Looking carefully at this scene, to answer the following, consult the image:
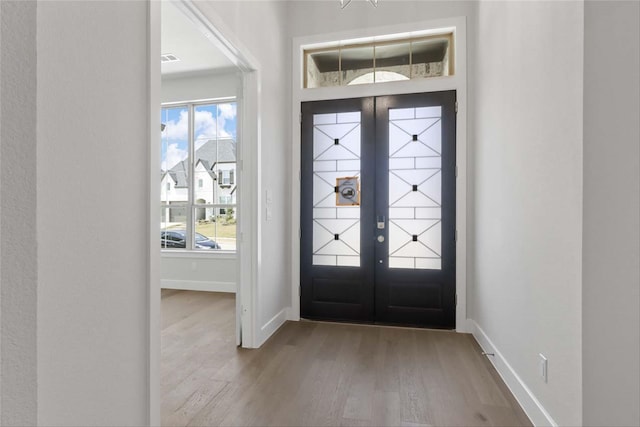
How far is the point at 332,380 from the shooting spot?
223 cm

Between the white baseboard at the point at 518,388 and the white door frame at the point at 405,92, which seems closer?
the white baseboard at the point at 518,388

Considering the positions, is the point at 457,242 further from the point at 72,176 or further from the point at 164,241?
the point at 164,241

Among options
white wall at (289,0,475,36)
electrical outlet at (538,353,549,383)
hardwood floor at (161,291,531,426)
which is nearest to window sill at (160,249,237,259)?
hardwood floor at (161,291,531,426)

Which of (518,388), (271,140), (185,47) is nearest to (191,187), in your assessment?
(185,47)

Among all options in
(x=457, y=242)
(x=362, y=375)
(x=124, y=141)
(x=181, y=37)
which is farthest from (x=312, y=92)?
(x=362, y=375)

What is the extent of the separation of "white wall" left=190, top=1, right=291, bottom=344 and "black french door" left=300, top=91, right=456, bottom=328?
24 centimetres

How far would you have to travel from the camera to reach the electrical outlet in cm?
166

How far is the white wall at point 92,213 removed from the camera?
3.49 ft

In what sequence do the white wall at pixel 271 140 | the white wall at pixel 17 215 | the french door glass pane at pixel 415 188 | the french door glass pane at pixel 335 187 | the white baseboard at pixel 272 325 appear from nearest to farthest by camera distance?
the white wall at pixel 17 215, the white wall at pixel 271 140, the white baseboard at pixel 272 325, the french door glass pane at pixel 415 188, the french door glass pane at pixel 335 187

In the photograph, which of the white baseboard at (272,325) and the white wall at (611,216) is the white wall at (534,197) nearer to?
the white wall at (611,216)

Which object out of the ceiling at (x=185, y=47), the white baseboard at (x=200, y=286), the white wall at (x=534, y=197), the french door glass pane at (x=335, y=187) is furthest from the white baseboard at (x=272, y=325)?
the ceiling at (x=185, y=47)

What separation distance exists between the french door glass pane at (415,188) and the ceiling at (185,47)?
2.48m

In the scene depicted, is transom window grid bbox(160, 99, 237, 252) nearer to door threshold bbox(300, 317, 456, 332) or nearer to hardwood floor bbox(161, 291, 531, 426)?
hardwood floor bbox(161, 291, 531, 426)

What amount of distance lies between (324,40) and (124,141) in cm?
270
